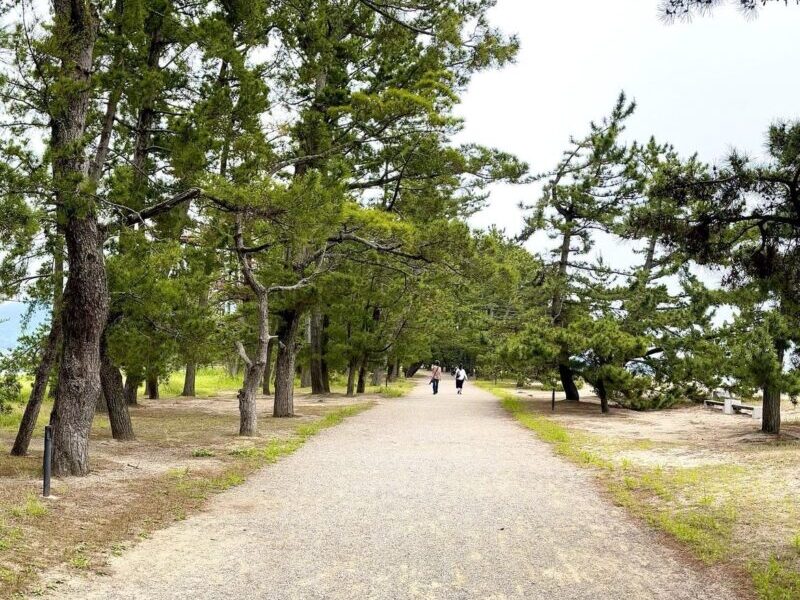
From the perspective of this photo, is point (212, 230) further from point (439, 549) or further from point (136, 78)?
point (439, 549)

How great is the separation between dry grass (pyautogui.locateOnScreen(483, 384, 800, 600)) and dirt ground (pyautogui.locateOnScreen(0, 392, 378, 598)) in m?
4.98

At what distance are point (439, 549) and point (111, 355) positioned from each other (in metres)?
8.34

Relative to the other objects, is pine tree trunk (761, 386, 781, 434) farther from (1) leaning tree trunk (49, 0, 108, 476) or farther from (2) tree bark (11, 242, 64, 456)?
(2) tree bark (11, 242, 64, 456)

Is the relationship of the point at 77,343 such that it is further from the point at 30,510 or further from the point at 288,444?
the point at 288,444

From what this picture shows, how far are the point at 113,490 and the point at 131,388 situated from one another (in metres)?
13.0

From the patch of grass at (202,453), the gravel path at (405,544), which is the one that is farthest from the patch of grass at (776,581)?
the patch of grass at (202,453)

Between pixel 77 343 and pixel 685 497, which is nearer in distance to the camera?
pixel 685 497

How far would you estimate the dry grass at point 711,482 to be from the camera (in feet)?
17.9

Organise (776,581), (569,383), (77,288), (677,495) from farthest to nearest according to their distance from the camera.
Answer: (569,383) → (77,288) → (677,495) → (776,581)

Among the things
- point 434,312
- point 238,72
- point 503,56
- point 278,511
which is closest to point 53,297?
point 238,72

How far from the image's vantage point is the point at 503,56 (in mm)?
12406

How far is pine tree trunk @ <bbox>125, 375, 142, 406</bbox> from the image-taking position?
17.6 m

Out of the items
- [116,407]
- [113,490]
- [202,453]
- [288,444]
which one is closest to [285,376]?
[288,444]

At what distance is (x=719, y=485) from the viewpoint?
8.40 meters
